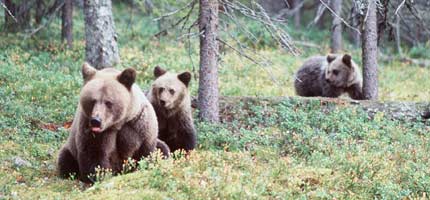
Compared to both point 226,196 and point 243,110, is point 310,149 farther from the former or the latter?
point 226,196

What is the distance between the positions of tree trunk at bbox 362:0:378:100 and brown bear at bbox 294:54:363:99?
1577 mm

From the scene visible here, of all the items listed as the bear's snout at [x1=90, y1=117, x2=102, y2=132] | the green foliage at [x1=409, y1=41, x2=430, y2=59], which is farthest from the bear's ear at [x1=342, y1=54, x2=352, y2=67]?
the green foliage at [x1=409, y1=41, x2=430, y2=59]

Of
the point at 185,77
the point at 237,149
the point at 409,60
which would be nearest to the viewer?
the point at 237,149

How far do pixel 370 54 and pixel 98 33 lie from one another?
586 cm

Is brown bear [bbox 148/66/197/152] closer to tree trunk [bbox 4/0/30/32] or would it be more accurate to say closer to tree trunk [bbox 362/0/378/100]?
tree trunk [bbox 362/0/378/100]

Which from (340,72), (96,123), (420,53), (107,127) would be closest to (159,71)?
(107,127)

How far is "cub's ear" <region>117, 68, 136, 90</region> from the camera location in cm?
882

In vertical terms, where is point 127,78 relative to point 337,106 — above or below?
above

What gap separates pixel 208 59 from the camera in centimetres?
1259

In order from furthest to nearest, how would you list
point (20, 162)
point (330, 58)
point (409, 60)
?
1. point (409, 60)
2. point (330, 58)
3. point (20, 162)

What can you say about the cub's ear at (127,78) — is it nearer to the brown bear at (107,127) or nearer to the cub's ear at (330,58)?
the brown bear at (107,127)

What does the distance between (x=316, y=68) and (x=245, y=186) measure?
10.4 meters

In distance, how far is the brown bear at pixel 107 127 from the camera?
8.64m

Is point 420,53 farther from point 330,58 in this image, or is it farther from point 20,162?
point 20,162
